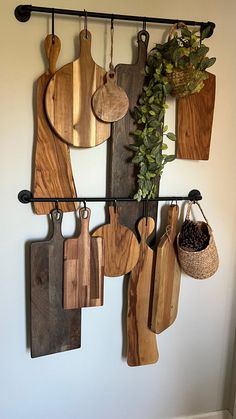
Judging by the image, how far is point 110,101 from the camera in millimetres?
1211

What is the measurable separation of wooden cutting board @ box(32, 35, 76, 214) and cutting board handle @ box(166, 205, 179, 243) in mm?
354

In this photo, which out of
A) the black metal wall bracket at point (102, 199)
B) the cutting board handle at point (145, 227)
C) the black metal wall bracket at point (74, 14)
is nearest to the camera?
the black metal wall bracket at point (74, 14)

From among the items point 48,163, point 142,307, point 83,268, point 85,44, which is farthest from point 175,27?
point 142,307

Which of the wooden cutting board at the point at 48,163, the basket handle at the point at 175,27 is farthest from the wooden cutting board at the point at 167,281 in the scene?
the basket handle at the point at 175,27

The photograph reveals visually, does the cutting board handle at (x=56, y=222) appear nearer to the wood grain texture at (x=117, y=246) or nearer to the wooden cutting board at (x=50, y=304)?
the wooden cutting board at (x=50, y=304)

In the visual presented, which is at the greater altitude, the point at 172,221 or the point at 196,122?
the point at 196,122

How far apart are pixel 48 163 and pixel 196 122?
1.78 feet

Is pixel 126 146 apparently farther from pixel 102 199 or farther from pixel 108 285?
pixel 108 285

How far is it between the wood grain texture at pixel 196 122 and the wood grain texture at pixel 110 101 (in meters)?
0.22

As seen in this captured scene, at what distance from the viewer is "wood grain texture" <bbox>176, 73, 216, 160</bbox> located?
4.33ft

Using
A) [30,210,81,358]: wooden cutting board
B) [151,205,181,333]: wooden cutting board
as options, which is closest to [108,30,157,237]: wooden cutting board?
[151,205,181,333]: wooden cutting board

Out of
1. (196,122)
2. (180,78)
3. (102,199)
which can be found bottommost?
(102,199)

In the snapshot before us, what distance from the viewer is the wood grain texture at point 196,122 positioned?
51.9 inches

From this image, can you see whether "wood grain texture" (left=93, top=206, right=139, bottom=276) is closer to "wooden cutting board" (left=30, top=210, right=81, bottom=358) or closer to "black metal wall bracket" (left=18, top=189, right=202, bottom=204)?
"black metal wall bracket" (left=18, top=189, right=202, bottom=204)
